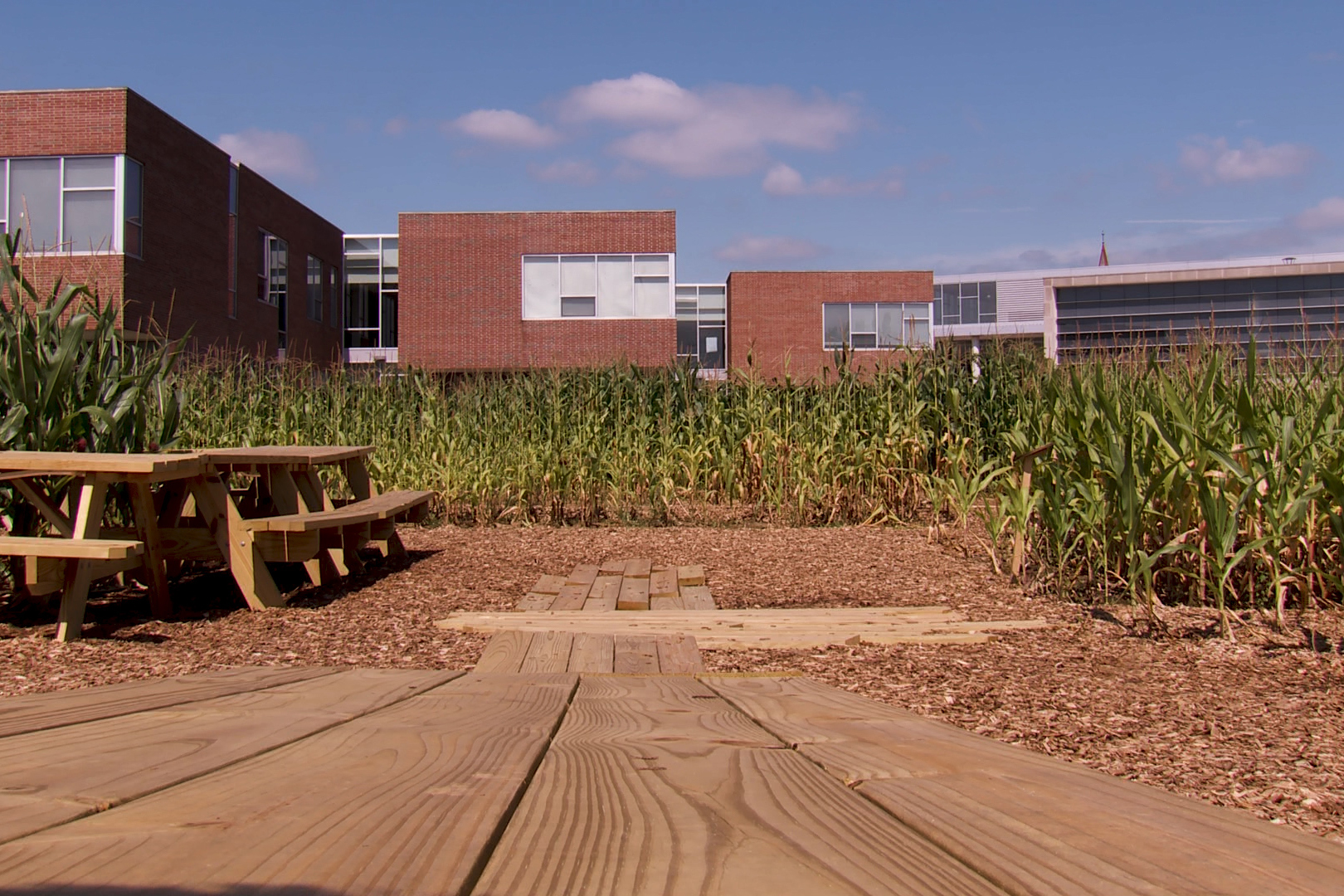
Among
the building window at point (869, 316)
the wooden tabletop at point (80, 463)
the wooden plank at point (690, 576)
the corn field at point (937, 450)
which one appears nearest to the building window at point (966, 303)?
the building window at point (869, 316)

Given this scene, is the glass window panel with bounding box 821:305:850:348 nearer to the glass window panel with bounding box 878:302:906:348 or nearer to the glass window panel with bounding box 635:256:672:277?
the glass window panel with bounding box 878:302:906:348

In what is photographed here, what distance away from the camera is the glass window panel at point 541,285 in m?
27.6

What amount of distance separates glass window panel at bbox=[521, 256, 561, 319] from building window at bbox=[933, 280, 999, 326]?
109 feet

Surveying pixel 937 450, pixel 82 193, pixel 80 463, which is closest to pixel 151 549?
pixel 80 463

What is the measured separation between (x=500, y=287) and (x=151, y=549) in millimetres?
23448

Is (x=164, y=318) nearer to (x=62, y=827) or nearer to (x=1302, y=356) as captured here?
(x=1302, y=356)

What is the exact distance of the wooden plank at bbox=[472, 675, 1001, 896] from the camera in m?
0.95

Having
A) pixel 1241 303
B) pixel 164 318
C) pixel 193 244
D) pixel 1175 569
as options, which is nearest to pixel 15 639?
pixel 1175 569

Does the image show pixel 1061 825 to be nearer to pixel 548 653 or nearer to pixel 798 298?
pixel 548 653

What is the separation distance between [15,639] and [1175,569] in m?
5.32

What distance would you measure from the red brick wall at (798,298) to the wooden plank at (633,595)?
2873 centimetres

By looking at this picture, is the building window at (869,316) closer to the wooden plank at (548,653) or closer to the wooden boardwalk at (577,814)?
the wooden plank at (548,653)

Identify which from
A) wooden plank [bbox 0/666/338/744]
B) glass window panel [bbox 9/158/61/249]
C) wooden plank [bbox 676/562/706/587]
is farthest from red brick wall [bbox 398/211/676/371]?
wooden plank [bbox 0/666/338/744]

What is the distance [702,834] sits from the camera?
1.10 meters
